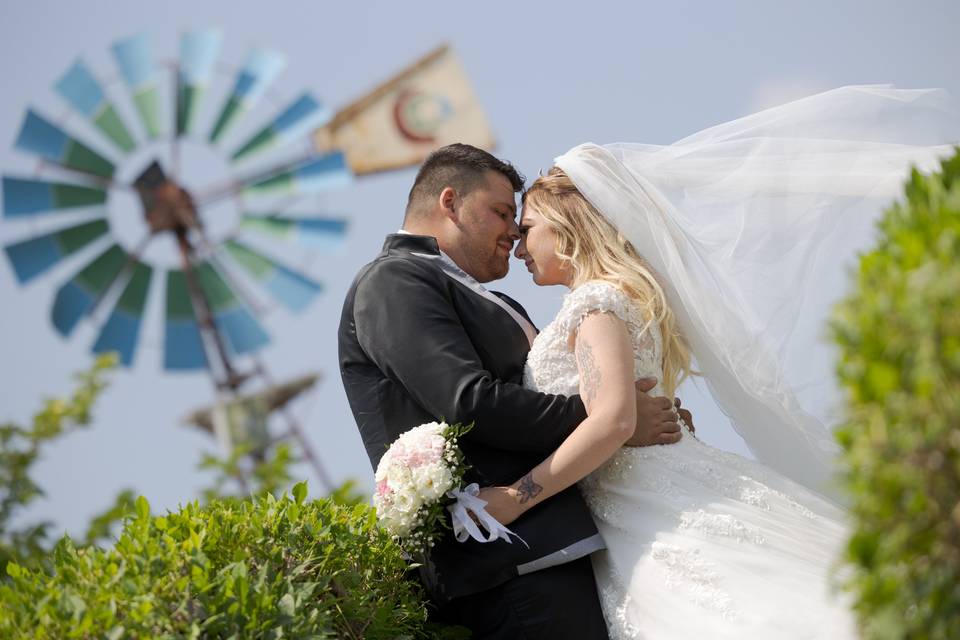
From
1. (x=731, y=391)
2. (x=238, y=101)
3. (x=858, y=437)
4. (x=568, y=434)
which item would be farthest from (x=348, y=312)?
(x=238, y=101)

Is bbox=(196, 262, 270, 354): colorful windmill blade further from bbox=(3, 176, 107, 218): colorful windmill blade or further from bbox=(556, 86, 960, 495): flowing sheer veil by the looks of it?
bbox=(556, 86, 960, 495): flowing sheer veil

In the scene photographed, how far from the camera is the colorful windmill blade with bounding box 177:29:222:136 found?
48.7 feet

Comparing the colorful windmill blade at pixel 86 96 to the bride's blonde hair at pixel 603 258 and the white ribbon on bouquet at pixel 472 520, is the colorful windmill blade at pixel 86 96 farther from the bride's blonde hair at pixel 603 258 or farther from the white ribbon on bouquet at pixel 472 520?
the white ribbon on bouquet at pixel 472 520

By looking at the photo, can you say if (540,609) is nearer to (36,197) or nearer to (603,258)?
(603,258)

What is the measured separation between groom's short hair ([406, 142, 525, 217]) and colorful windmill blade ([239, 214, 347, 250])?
10418 millimetres

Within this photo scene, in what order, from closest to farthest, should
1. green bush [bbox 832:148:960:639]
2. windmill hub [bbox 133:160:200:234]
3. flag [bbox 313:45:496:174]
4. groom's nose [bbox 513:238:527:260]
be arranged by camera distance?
green bush [bbox 832:148:960:639] < groom's nose [bbox 513:238:527:260] < windmill hub [bbox 133:160:200:234] < flag [bbox 313:45:496:174]

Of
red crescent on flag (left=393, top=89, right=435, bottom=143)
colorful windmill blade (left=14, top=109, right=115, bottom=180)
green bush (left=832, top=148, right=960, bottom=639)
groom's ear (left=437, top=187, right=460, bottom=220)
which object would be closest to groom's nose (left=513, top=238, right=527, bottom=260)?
groom's ear (left=437, top=187, right=460, bottom=220)

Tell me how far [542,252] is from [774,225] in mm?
702

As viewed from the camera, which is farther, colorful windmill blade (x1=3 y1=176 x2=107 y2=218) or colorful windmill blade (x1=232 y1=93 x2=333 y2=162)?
colorful windmill blade (x1=232 y1=93 x2=333 y2=162)

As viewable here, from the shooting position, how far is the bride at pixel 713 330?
2766mm

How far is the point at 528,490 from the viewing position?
9.56 ft

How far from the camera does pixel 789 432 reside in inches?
127

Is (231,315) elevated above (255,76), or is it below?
below

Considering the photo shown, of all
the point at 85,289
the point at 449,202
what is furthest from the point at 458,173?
the point at 85,289
